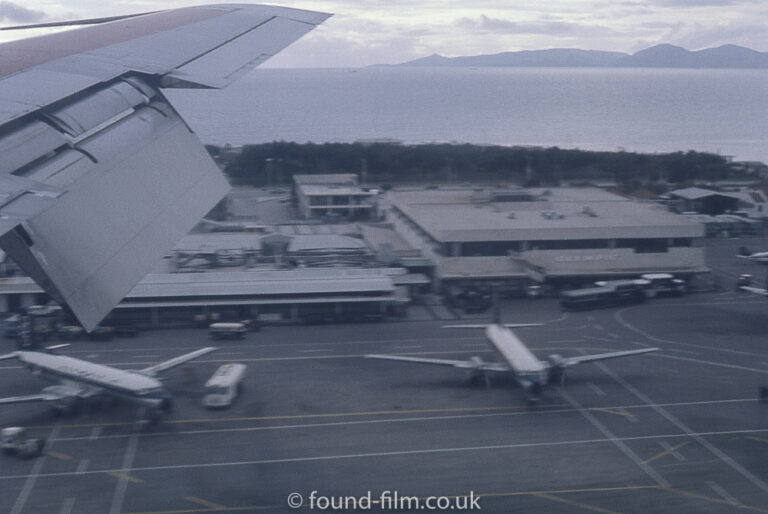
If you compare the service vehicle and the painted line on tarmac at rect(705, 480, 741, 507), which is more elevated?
the service vehicle

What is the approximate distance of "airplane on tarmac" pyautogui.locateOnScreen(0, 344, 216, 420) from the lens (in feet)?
37.7

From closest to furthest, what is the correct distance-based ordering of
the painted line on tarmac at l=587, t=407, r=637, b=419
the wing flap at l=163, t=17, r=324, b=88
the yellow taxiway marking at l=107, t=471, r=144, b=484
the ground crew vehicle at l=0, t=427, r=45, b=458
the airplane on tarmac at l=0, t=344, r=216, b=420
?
the wing flap at l=163, t=17, r=324, b=88, the yellow taxiway marking at l=107, t=471, r=144, b=484, the ground crew vehicle at l=0, t=427, r=45, b=458, the airplane on tarmac at l=0, t=344, r=216, b=420, the painted line on tarmac at l=587, t=407, r=637, b=419

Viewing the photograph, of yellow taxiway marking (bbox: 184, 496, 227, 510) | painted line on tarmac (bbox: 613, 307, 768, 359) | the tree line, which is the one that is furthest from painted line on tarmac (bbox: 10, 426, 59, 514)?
the tree line

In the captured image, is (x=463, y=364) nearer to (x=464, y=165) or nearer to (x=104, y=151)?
(x=104, y=151)

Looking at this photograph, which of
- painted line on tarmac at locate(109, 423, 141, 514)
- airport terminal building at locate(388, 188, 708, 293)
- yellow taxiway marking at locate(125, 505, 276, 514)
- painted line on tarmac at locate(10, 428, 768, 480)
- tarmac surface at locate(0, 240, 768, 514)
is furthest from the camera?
airport terminal building at locate(388, 188, 708, 293)

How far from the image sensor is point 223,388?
40.2 feet

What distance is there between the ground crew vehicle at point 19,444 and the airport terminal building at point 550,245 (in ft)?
39.8

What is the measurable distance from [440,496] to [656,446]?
3750 mm

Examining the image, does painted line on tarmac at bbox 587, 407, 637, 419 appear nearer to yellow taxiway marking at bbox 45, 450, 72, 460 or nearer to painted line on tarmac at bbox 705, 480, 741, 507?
painted line on tarmac at bbox 705, 480, 741, 507

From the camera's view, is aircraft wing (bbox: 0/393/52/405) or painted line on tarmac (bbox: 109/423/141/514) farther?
aircraft wing (bbox: 0/393/52/405)

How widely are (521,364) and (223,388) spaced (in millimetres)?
5215

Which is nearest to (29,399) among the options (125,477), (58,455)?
(58,455)

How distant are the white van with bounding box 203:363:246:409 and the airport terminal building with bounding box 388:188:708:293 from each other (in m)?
8.64

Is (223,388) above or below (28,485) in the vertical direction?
above
